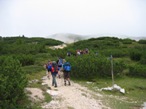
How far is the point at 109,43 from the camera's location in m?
74.6

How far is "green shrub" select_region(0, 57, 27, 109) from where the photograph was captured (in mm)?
15789

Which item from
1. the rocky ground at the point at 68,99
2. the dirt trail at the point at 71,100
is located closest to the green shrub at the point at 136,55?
the dirt trail at the point at 71,100

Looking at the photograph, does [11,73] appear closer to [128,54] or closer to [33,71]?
[33,71]

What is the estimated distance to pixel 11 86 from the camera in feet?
54.4

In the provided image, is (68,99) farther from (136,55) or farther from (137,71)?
(136,55)

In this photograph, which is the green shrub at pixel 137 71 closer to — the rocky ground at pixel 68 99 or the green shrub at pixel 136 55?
the rocky ground at pixel 68 99

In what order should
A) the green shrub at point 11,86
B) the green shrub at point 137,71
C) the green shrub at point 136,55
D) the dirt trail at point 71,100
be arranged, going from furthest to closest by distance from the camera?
the green shrub at point 136,55, the green shrub at point 137,71, the dirt trail at point 71,100, the green shrub at point 11,86

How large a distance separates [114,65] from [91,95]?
37.3 feet

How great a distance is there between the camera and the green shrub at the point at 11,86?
51.8 feet

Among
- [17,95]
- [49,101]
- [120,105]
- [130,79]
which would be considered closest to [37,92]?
[49,101]

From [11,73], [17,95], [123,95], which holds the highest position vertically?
[11,73]

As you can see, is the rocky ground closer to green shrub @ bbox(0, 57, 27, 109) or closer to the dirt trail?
the dirt trail

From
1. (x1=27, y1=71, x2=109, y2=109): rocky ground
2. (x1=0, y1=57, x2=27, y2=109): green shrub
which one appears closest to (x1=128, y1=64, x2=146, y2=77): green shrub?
(x1=27, y1=71, x2=109, y2=109): rocky ground

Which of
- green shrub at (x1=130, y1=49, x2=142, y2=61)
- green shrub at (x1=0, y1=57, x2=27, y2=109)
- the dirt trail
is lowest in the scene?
the dirt trail
